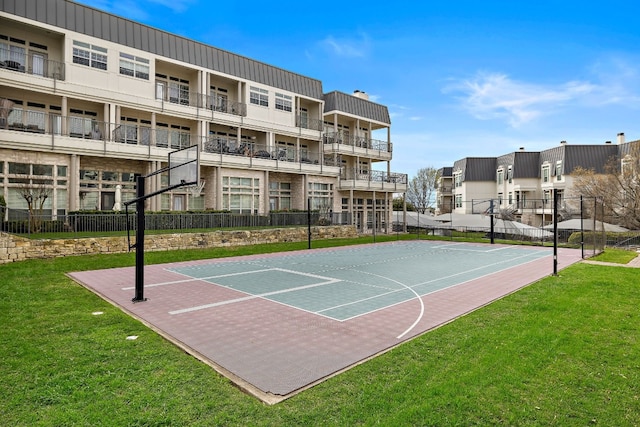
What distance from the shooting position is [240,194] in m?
30.5

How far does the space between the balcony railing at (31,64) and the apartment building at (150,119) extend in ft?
0.18

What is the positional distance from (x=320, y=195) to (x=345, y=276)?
2260 centimetres

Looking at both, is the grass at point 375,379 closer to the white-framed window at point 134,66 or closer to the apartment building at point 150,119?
the apartment building at point 150,119

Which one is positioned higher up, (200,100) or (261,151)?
(200,100)

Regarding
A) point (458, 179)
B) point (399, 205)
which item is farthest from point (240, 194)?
point (399, 205)

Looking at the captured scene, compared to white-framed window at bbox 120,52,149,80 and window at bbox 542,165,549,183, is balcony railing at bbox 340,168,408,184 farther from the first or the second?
window at bbox 542,165,549,183

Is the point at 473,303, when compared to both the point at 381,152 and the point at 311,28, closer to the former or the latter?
the point at 311,28

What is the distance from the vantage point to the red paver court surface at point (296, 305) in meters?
5.97

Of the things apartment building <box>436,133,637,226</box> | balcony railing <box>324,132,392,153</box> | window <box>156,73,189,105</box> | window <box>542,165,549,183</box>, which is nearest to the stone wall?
balcony railing <box>324,132,392,153</box>

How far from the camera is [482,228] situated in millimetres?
35875

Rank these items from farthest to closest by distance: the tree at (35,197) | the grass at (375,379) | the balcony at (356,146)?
the balcony at (356,146)
the tree at (35,197)
the grass at (375,379)

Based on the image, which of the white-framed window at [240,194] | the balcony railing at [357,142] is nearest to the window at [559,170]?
the balcony railing at [357,142]

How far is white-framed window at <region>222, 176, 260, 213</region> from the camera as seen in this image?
29.4 m

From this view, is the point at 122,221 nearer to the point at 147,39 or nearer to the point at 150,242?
the point at 150,242
